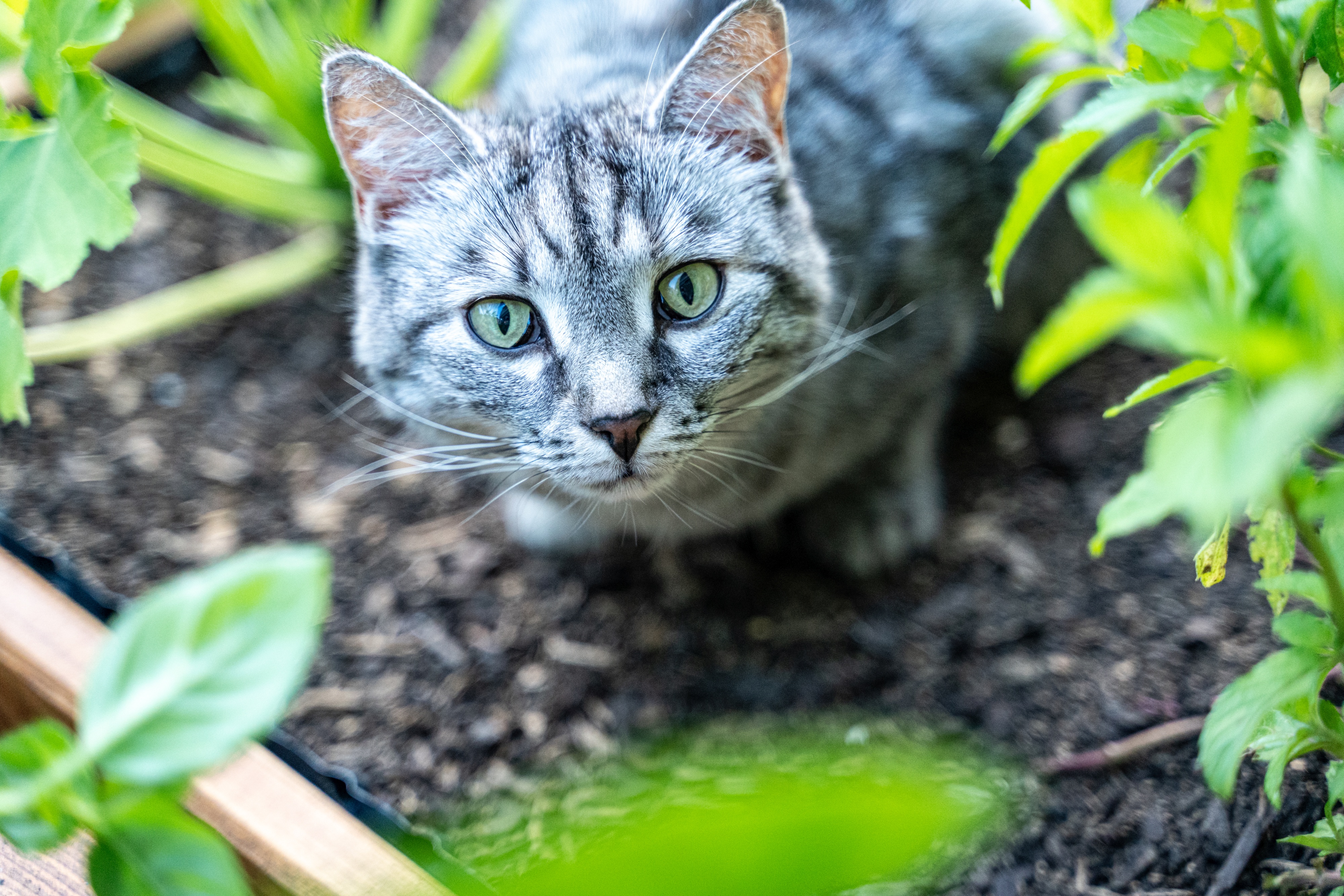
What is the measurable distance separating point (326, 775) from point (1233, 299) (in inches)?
54.1

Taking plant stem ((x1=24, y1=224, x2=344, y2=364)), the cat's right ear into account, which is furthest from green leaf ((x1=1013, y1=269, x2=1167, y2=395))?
plant stem ((x1=24, y1=224, x2=344, y2=364))

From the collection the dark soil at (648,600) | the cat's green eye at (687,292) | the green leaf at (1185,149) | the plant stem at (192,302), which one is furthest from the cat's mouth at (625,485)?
the plant stem at (192,302)

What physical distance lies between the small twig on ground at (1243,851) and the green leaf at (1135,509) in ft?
2.08

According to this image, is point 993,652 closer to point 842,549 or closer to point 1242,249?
point 842,549

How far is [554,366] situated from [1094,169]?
140 cm

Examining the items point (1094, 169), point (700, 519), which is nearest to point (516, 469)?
point (700, 519)

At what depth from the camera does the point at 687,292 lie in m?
1.52

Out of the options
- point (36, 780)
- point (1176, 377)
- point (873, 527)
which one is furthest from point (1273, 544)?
point (36, 780)

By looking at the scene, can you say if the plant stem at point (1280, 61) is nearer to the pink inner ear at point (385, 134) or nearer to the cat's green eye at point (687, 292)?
the cat's green eye at point (687, 292)

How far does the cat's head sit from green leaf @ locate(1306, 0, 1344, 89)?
692 mm

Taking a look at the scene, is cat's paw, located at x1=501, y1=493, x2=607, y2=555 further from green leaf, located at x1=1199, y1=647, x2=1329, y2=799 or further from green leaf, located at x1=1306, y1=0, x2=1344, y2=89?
green leaf, located at x1=1306, y1=0, x2=1344, y2=89

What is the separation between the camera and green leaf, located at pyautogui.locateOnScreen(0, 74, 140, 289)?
44.3 inches

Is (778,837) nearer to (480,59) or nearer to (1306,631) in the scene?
(1306,631)

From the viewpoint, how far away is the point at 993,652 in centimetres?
180
